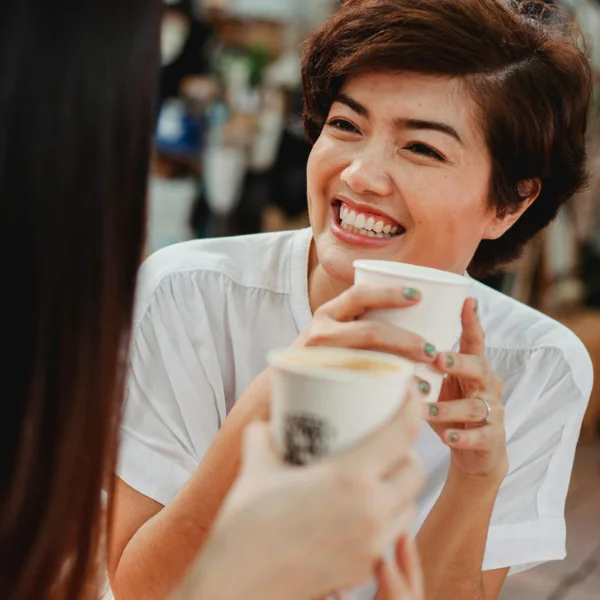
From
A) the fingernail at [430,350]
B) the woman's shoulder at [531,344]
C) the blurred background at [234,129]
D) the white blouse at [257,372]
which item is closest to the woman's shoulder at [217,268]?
the white blouse at [257,372]

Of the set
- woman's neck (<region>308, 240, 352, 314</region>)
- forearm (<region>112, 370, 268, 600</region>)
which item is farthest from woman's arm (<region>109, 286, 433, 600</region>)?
woman's neck (<region>308, 240, 352, 314</region>)

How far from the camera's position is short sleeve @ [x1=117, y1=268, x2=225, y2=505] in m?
1.50

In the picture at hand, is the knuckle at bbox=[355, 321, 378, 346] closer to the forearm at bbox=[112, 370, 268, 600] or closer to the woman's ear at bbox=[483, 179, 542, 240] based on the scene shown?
the forearm at bbox=[112, 370, 268, 600]

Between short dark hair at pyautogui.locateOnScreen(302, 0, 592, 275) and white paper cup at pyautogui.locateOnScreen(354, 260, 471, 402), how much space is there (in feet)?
1.79

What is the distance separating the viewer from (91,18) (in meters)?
0.77

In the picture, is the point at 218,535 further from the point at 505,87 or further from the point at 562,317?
the point at 562,317

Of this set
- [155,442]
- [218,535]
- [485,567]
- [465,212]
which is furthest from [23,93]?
[485,567]

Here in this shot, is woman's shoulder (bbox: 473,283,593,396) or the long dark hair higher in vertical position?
the long dark hair

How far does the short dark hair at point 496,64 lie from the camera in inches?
58.9

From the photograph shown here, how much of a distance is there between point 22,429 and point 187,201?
349cm

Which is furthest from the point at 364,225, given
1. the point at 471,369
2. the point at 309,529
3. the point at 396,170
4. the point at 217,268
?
the point at 309,529

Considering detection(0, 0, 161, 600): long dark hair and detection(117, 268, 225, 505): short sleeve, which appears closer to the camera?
detection(0, 0, 161, 600): long dark hair

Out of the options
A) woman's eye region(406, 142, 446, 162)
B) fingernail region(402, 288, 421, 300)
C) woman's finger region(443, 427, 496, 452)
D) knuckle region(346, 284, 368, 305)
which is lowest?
woman's finger region(443, 427, 496, 452)

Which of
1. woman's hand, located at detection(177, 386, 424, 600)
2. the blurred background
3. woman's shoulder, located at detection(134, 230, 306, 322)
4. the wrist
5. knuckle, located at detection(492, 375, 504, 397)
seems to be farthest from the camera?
the blurred background
